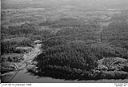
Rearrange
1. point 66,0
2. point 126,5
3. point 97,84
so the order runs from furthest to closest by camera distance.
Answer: point 66,0 < point 126,5 < point 97,84

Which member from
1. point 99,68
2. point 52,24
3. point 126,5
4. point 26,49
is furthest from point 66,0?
point 99,68

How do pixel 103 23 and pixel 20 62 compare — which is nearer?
pixel 20 62

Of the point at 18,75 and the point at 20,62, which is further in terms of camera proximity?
the point at 20,62

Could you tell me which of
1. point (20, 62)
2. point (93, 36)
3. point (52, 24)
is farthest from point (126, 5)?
point (20, 62)

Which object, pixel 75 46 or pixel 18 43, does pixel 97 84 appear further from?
pixel 18 43

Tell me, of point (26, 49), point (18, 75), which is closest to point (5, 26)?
point (26, 49)

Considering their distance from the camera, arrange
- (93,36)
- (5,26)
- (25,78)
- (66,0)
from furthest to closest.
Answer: (66,0) < (5,26) < (93,36) < (25,78)

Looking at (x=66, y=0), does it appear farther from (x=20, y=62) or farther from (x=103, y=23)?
(x=20, y=62)

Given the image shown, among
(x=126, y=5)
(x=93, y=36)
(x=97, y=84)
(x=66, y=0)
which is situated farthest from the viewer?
(x=66, y=0)

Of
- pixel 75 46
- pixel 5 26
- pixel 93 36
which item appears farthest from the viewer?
pixel 5 26
